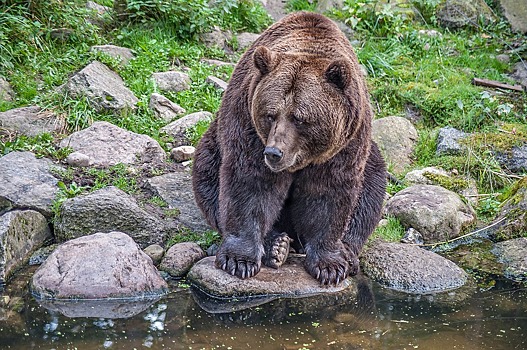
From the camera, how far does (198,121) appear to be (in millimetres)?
8930

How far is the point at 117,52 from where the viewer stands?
32.4ft

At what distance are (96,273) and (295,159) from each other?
5.82ft

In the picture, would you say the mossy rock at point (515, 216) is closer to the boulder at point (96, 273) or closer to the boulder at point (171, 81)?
the boulder at point (96, 273)

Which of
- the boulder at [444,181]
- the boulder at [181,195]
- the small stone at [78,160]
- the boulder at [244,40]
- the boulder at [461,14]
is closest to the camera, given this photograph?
the boulder at [181,195]

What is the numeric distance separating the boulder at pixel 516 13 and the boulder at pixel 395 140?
157 inches

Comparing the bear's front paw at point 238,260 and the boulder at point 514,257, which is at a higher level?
the bear's front paw at point 238,260

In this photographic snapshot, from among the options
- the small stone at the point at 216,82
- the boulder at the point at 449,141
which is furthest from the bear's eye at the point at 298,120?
the small stone at the point at 216,82

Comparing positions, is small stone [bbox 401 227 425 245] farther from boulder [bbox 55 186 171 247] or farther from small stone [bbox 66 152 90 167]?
small stone [bbox 66 152 90 167]

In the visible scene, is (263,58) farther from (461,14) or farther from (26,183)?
(461,14)

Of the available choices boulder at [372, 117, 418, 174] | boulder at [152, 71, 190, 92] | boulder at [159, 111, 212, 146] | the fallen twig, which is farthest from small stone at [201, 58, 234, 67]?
the fallen twig

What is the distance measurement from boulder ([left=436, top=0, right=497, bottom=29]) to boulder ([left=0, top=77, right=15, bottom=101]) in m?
6.93

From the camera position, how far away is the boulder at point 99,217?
22.4 ft

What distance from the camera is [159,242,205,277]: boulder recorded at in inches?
257

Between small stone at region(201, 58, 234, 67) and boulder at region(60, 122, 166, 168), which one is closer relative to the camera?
boulder at region(60, 122, 166, 168)
